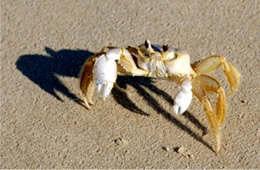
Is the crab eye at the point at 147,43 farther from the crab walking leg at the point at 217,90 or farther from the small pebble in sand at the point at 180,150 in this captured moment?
the small pebble in sand at the point at 180,150

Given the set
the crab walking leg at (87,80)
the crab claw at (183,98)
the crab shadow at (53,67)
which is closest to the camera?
the crab claw at (183,98)

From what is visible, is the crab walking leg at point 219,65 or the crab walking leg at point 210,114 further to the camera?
the crab walking leg at point 219,65

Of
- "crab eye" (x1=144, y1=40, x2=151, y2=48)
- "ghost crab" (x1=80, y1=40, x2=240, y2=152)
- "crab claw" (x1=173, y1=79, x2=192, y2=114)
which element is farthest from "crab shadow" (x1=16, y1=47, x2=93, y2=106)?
"crab claw" (x1=173, y1=79, x2=192, y2=114)

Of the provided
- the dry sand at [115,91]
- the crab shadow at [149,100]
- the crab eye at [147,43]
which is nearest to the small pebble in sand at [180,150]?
the dry sand at [115,91]

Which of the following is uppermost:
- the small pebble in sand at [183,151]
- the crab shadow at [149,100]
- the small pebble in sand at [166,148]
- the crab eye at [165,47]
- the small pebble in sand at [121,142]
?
the crab eye at [165,47]

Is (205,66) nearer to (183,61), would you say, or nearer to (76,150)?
(183,61)

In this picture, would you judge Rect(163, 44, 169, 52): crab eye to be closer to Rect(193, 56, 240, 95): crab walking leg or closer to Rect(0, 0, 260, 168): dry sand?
Rect(193, 56, 240, 95): crab walking leg
